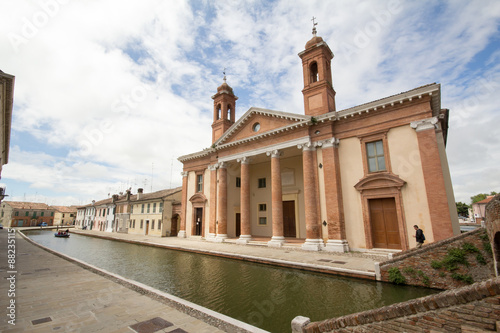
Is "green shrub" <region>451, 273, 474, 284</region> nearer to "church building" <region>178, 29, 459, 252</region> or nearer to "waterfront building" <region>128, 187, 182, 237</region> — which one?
"church building" <region>178, 29, 459, 252</region>

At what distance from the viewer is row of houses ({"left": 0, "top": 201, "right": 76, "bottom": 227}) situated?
6222 cm

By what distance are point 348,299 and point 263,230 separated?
54.4 feet

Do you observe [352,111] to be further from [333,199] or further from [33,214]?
[33,214]

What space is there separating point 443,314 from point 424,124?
42.6ft

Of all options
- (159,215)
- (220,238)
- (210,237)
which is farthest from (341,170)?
(159,215)

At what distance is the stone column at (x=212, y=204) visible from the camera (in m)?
22.1

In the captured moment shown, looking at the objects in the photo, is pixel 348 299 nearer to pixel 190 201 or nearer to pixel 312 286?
pixel 312 286

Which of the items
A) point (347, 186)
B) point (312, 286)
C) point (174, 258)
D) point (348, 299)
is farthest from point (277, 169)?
point (348, 299)

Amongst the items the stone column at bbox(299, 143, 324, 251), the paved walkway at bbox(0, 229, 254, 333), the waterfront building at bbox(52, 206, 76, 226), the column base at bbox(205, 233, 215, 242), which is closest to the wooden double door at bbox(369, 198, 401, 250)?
the stone column at bbox(299, 143, 324, 251)

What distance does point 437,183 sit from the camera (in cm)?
1220

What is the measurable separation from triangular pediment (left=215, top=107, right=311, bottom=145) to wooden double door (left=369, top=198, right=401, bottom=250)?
7213mm

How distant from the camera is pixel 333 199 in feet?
50.5

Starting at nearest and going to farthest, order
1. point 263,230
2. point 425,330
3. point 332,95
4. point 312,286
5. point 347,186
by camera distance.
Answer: point 425,330 < point 312,286 < point 347,186 < point 332,95 < point 263,230

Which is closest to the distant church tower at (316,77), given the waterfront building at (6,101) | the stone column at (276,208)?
the stone column at (276,208)
